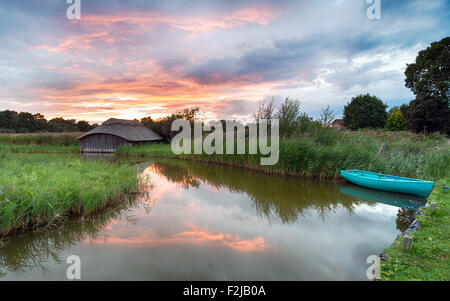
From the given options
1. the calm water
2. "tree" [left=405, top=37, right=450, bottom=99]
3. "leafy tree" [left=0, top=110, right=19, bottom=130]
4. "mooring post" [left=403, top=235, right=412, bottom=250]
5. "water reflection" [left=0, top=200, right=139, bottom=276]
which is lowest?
the calm water

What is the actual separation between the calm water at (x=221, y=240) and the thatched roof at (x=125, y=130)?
829 inches

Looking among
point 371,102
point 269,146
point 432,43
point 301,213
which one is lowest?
point 301,213

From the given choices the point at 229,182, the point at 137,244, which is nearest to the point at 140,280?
the point at 137,244

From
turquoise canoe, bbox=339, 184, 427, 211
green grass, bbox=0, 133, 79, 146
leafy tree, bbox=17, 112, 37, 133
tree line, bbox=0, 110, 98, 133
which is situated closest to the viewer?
turquoise canoe, bbox=339, 184, 427, 211

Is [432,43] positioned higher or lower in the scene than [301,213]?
higher

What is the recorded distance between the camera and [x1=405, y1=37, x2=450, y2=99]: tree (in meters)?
23.3

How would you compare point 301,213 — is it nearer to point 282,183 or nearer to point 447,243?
point 447,243

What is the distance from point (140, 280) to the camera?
3.36 m

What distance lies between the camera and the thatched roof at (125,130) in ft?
88.4

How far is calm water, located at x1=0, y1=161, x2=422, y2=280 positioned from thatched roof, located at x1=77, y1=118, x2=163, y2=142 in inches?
829

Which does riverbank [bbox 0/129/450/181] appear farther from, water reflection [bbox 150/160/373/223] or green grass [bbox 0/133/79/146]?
green grass [bbox 0/133/79/146]

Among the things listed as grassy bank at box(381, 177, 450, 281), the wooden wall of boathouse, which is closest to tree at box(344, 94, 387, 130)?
the wooden wall of boathouse

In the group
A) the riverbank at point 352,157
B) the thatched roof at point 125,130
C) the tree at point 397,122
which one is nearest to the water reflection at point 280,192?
the riverbank at point 352,157
